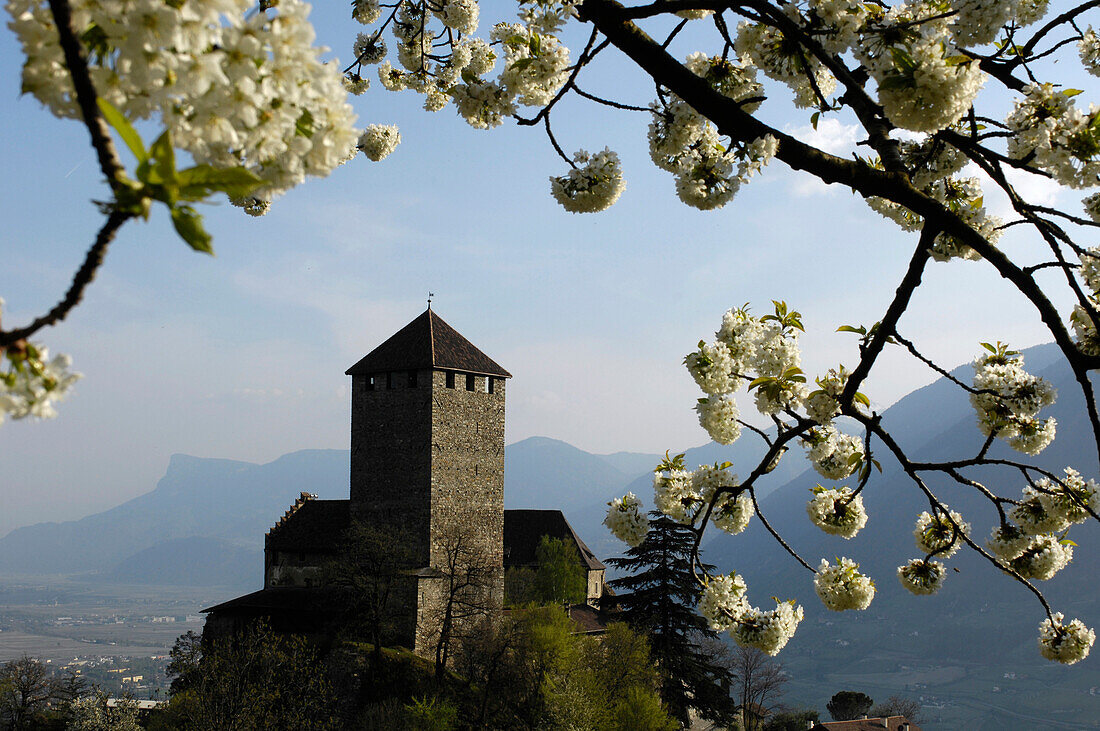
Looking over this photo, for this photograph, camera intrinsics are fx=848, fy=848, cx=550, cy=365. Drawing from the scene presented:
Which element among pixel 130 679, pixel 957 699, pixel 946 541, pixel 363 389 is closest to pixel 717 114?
pixel 946 541

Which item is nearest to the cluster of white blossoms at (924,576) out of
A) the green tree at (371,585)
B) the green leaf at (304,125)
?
the green leaf at (304,125)

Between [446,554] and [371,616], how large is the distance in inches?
163

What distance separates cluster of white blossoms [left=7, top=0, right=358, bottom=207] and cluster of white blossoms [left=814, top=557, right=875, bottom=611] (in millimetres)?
3416

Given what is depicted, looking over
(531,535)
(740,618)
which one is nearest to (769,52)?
(740,618)

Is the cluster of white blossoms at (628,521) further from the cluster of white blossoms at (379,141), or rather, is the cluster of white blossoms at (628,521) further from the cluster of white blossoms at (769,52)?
the cluster of white blossoms at (379,141)

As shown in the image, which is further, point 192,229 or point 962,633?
point 962,633

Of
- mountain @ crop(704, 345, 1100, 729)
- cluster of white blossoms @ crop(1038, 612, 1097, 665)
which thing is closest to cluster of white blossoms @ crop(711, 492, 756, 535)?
cluster of white blossoms @ crop(1038, 612, 1097, 665)

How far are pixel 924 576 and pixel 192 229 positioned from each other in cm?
408

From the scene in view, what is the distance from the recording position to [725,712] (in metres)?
29.9

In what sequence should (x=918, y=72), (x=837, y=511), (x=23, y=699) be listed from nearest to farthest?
1. (x=918, y=72)
2. (x=837, y=511)
3. (x=23, y=699)

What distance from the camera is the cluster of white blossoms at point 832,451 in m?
3.75

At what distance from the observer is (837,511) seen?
407 cm

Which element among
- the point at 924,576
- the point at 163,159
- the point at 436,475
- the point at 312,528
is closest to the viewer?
the point at 163,159

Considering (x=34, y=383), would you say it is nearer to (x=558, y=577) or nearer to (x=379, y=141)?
(x=379, y=141)
